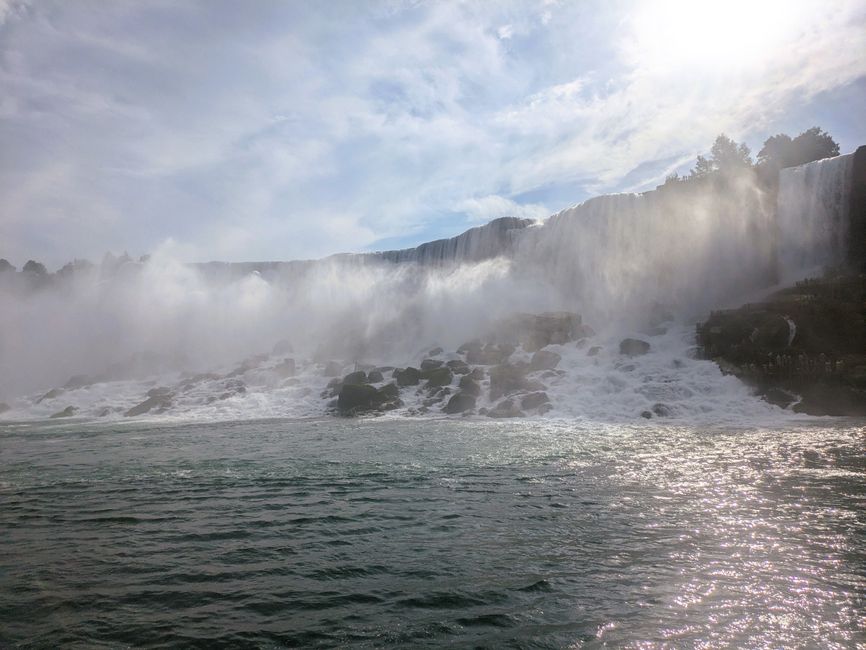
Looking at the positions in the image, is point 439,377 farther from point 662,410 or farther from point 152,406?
point 152,406

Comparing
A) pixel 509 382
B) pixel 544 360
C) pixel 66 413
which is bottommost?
pixel 66 413

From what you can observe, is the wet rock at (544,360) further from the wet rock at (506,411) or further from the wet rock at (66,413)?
the wet rock at (66,413)

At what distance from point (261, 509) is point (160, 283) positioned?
48.0 metres

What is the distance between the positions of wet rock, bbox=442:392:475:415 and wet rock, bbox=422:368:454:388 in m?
2.90

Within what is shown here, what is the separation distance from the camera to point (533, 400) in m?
23.5

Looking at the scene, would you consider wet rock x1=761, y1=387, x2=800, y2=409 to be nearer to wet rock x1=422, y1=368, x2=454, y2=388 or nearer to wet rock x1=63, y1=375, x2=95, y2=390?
wet rock x1=422, y1=368, x2=454, y2=388

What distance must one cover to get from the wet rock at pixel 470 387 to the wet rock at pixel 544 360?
123 inches

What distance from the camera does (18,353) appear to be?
151 feet

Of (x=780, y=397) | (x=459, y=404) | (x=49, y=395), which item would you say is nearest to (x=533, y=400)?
(x=459, y=404)

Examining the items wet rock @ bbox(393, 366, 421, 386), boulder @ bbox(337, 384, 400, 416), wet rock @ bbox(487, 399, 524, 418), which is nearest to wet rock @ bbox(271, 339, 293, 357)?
wet rock @ bbox(393, 366, 421, 386)

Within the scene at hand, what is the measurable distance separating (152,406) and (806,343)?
33.4 metres

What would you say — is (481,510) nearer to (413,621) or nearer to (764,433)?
(413,621)

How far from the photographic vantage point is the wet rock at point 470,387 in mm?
26112

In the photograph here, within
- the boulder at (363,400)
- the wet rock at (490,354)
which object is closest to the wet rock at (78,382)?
the boulder at (363,400)
